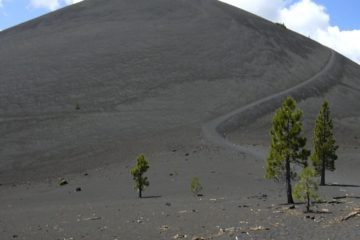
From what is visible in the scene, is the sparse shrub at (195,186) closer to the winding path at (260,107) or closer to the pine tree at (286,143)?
the pine tree at (286,143)

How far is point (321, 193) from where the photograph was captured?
119ft

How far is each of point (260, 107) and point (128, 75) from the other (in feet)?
80.1

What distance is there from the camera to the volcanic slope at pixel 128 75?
66875mm

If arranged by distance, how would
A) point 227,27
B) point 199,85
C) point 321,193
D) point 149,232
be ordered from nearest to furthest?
point 149,232
point 321,193
point 199,85
point 227,27

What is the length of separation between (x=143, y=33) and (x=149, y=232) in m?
95.0

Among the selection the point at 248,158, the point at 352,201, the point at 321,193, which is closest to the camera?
the point at 352,201

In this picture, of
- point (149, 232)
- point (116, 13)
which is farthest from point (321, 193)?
point (116, 13)

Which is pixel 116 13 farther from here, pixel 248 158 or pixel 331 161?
pixel 331 161

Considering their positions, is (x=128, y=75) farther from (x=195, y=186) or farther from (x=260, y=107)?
(x=195, y=186)

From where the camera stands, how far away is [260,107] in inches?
3521

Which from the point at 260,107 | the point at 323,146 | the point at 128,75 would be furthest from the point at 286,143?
the point at 128,75

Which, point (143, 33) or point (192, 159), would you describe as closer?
point (192, 159)

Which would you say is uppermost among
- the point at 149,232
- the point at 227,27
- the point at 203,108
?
the point at 227,27

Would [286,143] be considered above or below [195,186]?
above
